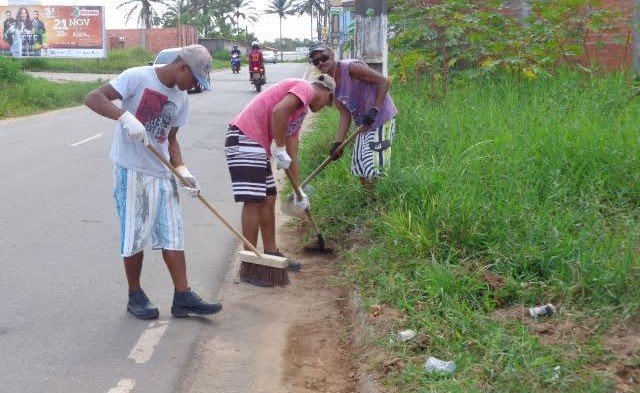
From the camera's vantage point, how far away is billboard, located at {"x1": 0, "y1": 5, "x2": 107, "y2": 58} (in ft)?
128

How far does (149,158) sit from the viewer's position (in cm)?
499

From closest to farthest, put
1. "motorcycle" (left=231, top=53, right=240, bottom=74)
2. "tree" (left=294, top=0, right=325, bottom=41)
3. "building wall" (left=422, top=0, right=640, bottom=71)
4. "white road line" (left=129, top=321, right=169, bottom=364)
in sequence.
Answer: "white road line" (left=129, top=321, right=169, bottom=364)
"building wall" (left=422, top=0, right=640, bottom=71)
"motorcycle" (left=231, top=53, right=240, bottom=74)
"tree" (left=294, top=0, right=325, bottom=41)

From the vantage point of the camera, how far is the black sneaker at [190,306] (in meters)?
5.12

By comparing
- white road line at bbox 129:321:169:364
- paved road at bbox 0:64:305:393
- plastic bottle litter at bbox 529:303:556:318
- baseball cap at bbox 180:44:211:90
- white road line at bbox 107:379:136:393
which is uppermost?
baseball cap at bbox 180:44:211:90

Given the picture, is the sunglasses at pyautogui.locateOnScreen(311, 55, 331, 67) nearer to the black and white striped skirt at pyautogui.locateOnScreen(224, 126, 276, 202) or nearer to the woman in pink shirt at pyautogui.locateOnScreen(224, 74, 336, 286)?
the woman in pink shirt at pyautogui.locateOnScreen(224, 74, 336, 286)

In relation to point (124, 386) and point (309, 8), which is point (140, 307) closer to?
point (124, 386)

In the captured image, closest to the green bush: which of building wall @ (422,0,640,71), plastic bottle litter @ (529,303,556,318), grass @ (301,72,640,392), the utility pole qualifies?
building wall @ (422,0,640,71)

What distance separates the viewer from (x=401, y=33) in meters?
12.2

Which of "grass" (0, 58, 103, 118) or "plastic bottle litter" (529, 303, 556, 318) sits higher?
"grass" (0, 58, 103, 118)

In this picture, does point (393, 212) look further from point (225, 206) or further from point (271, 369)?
point (225, 206)

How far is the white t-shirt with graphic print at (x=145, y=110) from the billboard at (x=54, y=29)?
36.6 metres

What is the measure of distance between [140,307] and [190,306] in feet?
1.03

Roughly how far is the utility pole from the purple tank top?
2795mm

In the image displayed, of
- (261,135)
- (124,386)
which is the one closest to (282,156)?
(261,135)
